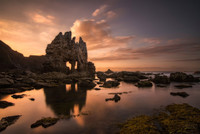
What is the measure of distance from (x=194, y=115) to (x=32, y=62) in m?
153

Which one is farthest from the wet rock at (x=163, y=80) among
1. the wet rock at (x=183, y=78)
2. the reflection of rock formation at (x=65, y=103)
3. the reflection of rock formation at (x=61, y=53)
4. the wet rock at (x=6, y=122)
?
the reflection of rock formation at (x=61, y=53)

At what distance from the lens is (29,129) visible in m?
8.08

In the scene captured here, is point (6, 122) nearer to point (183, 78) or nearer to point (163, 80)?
point (163, 80)

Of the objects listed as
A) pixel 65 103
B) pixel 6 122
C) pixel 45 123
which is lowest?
pixel 65 103

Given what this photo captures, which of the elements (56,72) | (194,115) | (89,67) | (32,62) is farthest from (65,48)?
(32,62)

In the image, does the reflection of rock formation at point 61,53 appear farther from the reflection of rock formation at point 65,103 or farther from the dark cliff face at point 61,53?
the reflection of rock formation at point 65,103

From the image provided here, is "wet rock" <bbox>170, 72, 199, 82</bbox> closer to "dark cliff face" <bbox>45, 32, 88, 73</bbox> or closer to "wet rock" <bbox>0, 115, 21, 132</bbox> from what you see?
"wet rock" <bbox>0, 115, 21, 132</bbox>

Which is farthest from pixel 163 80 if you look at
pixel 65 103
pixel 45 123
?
pixel 45 123

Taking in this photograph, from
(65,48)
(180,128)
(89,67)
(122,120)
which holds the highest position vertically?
(65,48)

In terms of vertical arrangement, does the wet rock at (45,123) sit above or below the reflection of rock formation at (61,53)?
below

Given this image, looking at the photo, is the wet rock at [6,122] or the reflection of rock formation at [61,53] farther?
the reflection of rock formation at [61,53]

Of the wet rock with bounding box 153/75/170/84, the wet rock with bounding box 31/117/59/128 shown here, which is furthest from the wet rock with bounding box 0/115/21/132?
the wet rock with bounding box 153/75/170/84

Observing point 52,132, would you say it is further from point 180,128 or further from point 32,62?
point 32,62

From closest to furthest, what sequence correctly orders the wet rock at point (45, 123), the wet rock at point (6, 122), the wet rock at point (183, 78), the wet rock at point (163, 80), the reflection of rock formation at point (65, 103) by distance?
1. the wet rock at point (6, 122)
2. the wet rock at point (45, 123)
3. the reflection of rock formation at point (65, 103)
4. the wet rock at point (163, 80)
5. the wet rock at point (183, 78)
